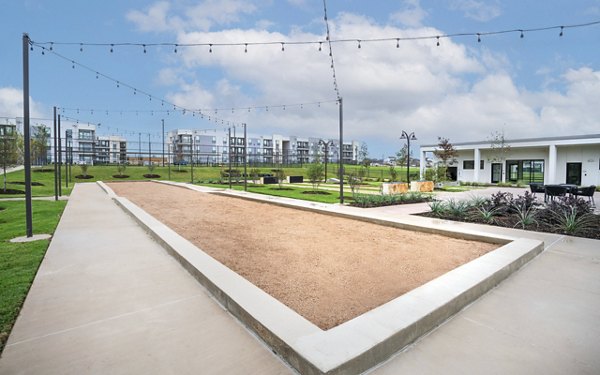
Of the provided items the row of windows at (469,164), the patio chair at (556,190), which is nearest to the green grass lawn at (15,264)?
the patio chair at (556,190)

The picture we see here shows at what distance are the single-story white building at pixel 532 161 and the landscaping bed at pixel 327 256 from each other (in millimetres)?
27641

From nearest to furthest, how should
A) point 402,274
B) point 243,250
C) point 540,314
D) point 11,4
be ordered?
point 540,314 < point 402,274 < point 243,250 < point 11,4

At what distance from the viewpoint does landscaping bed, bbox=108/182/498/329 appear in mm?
3822

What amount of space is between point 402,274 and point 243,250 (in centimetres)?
281

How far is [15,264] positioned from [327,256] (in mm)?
4775

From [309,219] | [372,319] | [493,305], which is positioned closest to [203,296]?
[372,319]

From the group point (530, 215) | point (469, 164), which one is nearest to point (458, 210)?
point (530, 215)

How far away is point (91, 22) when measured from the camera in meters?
11.1

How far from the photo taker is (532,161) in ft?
104

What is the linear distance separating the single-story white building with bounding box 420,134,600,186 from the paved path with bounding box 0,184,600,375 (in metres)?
29.7

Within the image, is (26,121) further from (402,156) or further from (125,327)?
(402,156)

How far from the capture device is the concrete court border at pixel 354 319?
2443 millimetres

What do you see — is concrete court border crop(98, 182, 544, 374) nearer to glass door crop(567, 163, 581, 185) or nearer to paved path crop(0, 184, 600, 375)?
paved path crop(0, 184, 600, 375)

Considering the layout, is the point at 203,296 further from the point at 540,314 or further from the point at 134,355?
the point at 540,314
